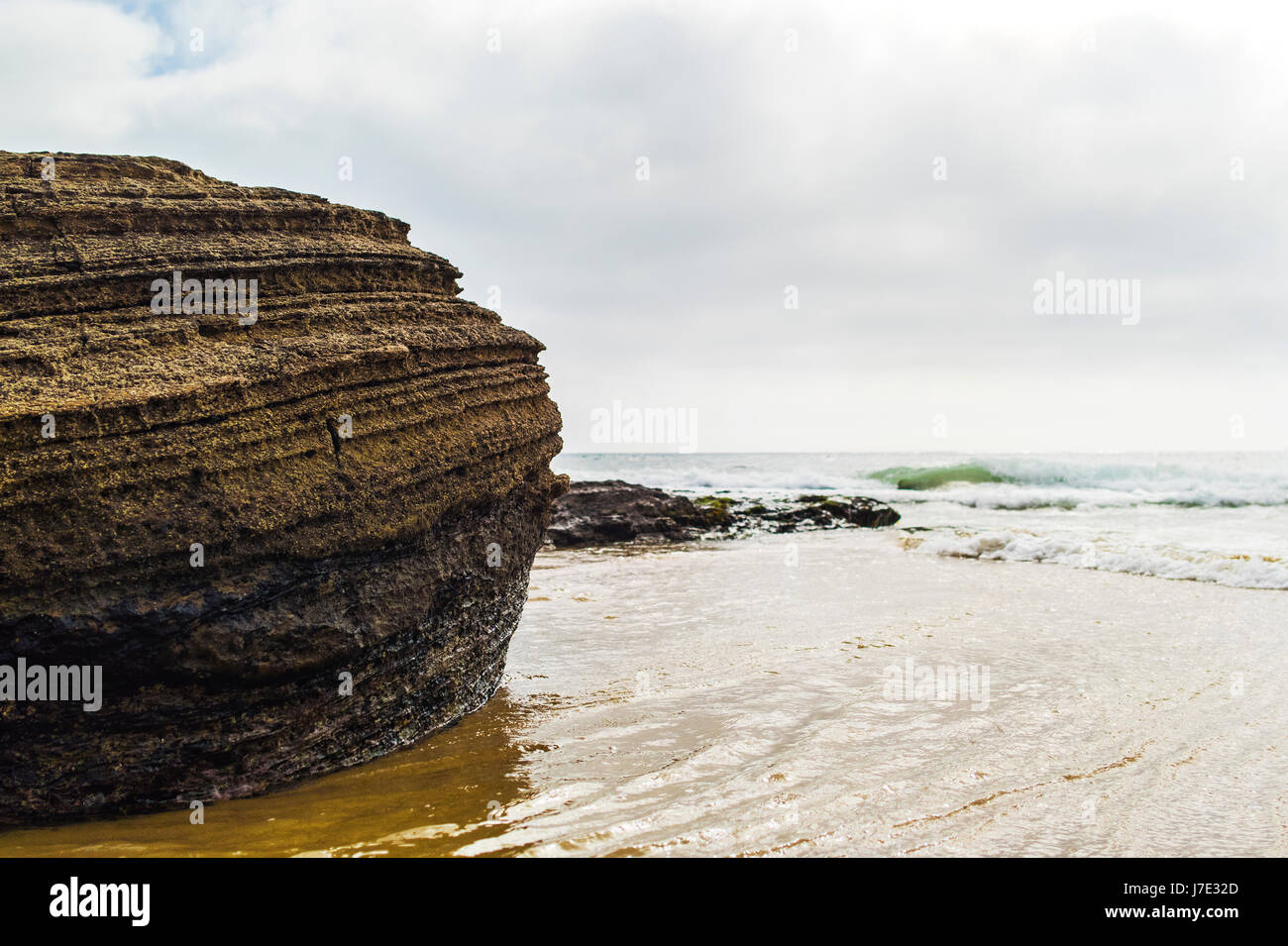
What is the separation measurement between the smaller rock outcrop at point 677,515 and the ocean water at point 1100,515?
1.80 metres

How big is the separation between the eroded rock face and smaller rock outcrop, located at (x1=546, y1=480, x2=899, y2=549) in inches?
514

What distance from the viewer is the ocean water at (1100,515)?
1372cm

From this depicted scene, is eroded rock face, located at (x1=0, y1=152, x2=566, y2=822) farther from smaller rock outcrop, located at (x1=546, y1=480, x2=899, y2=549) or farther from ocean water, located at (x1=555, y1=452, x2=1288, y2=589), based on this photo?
smaller rock outcrop, located at (x1=546, y1=480, x2=899, y2=549)

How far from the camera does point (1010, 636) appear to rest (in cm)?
850

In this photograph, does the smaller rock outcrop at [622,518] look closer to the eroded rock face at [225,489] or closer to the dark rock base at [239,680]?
the eroded rock face at [225,489]

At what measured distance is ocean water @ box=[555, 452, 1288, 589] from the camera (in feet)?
45.0

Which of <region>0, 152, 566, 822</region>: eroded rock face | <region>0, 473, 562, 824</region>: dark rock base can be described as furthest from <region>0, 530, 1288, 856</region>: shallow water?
<region>0, 152, 566, 822</region>: eroded rock face

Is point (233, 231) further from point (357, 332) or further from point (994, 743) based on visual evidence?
point (994, 743)

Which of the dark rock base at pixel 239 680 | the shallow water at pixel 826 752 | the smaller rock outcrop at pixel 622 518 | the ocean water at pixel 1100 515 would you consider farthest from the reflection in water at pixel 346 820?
the smaller rock outcrop at pixel 622 518

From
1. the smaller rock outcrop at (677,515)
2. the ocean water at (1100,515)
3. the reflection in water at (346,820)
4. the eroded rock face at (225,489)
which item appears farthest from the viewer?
the smaller rock outcrop at (677,515)

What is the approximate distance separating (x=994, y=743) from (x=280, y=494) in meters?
4.70

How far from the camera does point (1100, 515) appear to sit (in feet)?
82.9

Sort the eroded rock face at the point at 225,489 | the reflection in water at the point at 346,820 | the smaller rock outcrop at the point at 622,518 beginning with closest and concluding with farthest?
the reflection in water at the point at 346,820
the eroded rock face at the point at 225,489
the smaller rock outcrop at the point at 622,518
